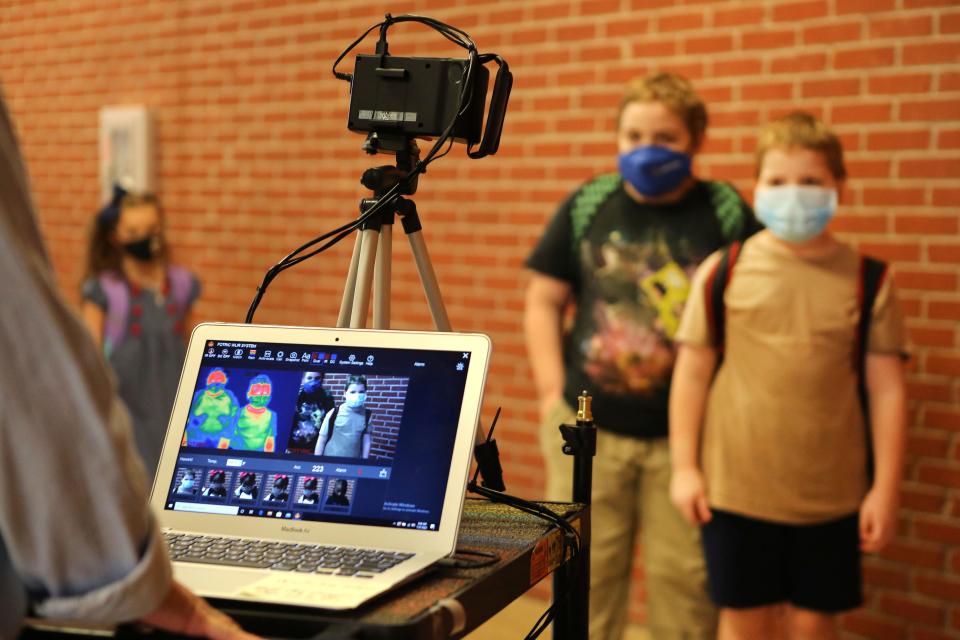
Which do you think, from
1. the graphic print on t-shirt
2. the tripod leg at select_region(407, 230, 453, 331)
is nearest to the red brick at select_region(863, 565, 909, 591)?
the graphic print on t-shirt

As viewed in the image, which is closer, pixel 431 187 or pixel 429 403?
pixel 429 403

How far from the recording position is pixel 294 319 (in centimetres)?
437

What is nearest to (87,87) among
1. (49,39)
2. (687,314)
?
(49,39)

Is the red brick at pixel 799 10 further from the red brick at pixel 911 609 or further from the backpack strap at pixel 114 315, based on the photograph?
the backpack strap at pixel 114 315

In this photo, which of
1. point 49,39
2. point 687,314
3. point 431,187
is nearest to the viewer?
point 687,314

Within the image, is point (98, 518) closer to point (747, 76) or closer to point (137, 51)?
point (747, 76)

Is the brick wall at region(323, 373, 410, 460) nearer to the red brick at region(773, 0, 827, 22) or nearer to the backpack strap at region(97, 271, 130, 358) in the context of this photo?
the red brick at region(773, 0, 827, 22)

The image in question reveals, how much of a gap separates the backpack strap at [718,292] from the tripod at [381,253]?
112 centimetres

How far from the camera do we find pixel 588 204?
9.06ft

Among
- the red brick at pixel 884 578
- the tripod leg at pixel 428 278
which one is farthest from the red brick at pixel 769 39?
the tripod leg at pixel 428 278

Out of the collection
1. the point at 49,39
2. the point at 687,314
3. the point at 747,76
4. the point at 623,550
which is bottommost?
the point at 623,550

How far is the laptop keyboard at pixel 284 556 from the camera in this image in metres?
1.05

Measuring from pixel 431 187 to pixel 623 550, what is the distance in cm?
165

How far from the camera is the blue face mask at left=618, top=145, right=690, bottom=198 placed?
2570 mm
